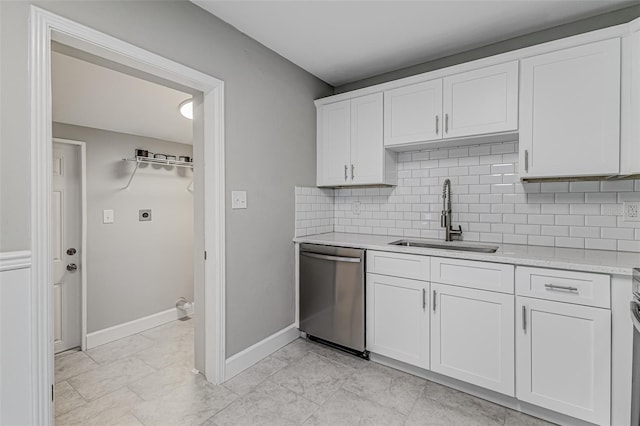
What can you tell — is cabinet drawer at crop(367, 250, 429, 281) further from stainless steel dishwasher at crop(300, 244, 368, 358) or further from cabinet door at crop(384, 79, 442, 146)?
cabinet door at crop(384, 79, 442, 146)

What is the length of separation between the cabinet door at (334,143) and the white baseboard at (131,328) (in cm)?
229

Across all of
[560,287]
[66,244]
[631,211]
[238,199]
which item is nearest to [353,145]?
[238,199]

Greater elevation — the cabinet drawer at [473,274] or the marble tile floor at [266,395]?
the cabinet drawer at [473,274]

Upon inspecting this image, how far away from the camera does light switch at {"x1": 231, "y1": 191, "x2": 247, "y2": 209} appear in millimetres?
2244

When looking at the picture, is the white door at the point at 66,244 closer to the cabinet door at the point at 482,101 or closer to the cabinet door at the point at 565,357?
the cabinet door at the point at 482,101

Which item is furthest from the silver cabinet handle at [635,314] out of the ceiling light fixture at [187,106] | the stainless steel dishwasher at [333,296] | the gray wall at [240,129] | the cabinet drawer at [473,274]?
the ceiling light fixture at [187,106]

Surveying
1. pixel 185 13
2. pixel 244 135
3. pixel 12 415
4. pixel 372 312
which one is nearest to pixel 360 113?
pixel 244 135

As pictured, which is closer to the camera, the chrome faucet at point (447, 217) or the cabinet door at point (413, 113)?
the cabinet door at point (413, 113)

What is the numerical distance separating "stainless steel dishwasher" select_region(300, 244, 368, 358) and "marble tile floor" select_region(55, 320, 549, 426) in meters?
0.17

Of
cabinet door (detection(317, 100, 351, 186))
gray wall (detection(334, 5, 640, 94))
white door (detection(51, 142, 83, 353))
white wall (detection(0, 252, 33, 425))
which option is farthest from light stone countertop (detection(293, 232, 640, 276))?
white door (detection(51, 142, 83, 353))

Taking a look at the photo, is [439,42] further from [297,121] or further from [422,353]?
[422,353]

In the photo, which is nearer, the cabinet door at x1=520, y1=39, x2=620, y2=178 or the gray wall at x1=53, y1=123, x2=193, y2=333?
the cabinet door at x1=520, y1=39, x2=620, y2=178

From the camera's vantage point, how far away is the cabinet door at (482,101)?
2096 mm

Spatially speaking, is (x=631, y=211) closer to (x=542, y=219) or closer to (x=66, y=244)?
(x=542, y=219)
